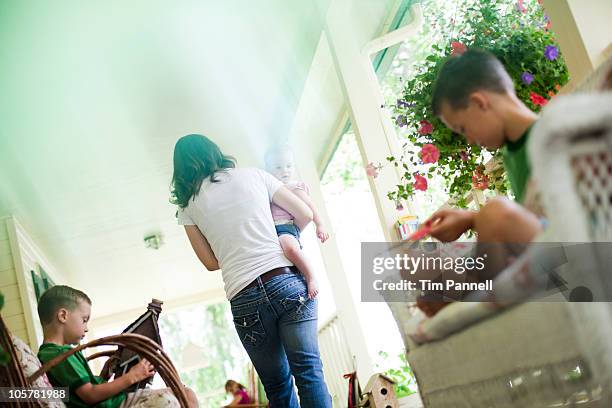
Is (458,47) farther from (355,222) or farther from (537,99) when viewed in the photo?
(355,222)

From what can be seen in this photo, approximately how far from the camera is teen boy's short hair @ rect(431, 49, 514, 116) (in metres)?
1.04

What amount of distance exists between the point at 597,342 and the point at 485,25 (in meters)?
1.56

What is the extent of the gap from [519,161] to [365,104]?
109 inches

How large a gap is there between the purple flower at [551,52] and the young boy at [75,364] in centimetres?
148

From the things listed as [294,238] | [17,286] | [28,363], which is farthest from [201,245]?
[17,286]

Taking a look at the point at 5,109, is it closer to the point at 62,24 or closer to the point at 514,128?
the point at 62,24

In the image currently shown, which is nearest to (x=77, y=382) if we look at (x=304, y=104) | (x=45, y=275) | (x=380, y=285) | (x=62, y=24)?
(x=380, y=285)

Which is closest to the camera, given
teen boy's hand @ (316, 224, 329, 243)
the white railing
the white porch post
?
teen boy's hand @ (316, 224, 329, 243)

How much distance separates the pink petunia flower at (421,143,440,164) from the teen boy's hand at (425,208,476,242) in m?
1.23

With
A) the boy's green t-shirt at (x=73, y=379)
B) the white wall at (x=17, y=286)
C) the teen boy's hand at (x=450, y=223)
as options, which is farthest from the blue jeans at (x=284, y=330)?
the white wall at (x=17, y=286)

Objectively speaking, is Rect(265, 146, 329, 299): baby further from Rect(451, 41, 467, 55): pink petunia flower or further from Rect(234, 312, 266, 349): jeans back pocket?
Rect(451, 41, 467, 55): pink petunia flower

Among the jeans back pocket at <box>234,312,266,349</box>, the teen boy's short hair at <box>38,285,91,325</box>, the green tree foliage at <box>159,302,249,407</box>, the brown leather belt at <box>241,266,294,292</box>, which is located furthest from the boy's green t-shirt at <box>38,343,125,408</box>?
the green tree foliage at <box>159,302,249,407</box>

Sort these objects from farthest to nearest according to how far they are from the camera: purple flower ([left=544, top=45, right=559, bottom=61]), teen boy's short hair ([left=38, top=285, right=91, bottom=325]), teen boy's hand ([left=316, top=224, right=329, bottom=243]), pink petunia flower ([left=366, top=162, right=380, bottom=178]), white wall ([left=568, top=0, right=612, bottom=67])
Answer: pink petunia flower ([left=366, top=162, right=380, bottom=178])
teen boy's hand ([left=316, top=224, right=329, bottom=243])
teen boy's short hair ([left=38, top=285, right=91, bottom=325])
purple flower ([left=544, top=45, right=559, bottom=61])
white wall ([left=568, top=0, right=612, bottom=67])

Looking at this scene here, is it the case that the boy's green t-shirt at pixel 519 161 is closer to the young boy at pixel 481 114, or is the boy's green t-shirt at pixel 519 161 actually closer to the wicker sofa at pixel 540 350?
the young boy at pixel 481 114
